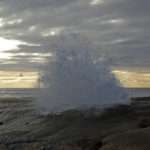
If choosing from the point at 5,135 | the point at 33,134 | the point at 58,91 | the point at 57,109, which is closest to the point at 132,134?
the point at 33,134

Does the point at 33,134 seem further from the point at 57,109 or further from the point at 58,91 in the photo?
the point at 58,91

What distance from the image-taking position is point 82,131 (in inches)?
552

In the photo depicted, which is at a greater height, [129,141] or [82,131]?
[129,141]

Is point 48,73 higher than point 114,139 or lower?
higher

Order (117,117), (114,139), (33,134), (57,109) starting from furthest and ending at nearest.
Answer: (57,109) → (117,117) → (33,134) → (114,139)

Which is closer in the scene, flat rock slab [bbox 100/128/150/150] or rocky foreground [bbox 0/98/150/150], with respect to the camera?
flat rock slab [bbox 100/128/150/150]

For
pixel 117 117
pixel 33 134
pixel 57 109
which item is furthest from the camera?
pixel 57 109

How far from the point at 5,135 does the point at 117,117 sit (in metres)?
4.74

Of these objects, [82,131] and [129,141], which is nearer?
[129,141]

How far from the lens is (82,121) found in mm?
15680

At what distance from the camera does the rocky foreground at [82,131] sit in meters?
11.9

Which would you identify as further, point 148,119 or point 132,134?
point 148,119

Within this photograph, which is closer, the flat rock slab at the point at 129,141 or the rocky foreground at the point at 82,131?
the flat rock slab at the point at 129,141

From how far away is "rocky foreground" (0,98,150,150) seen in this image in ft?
38.9
